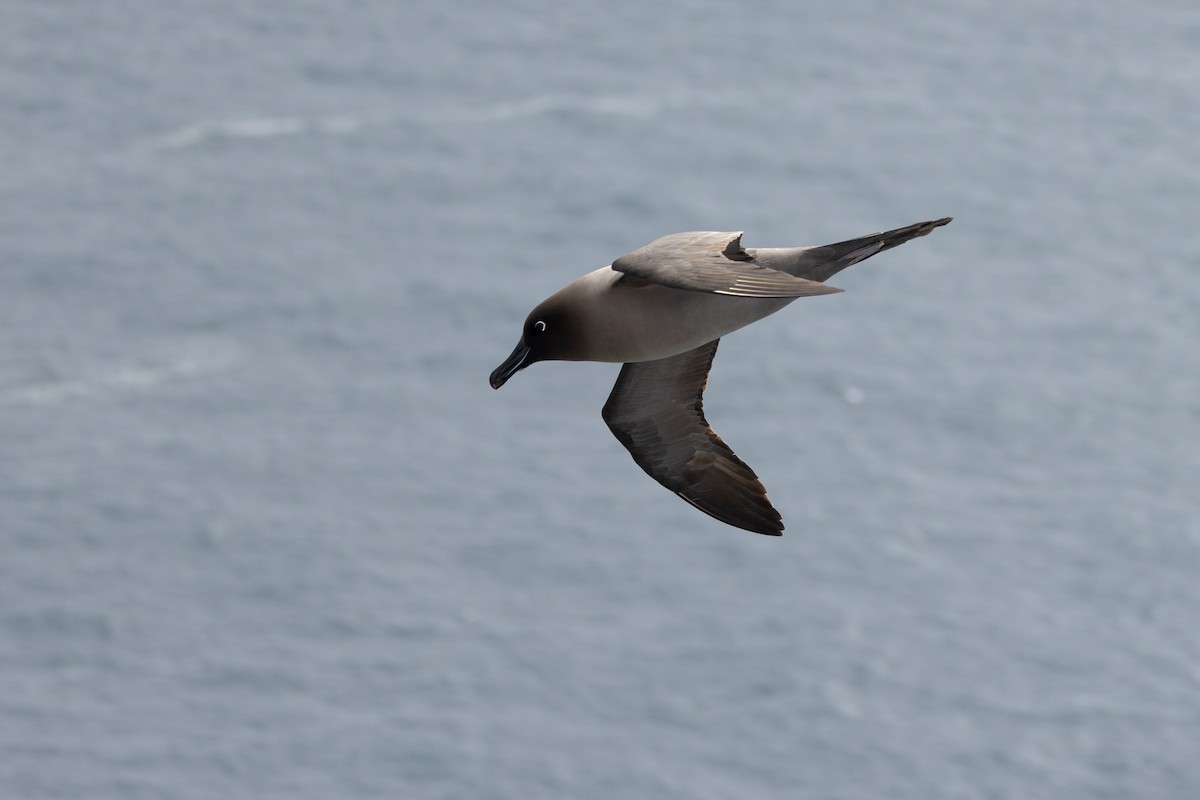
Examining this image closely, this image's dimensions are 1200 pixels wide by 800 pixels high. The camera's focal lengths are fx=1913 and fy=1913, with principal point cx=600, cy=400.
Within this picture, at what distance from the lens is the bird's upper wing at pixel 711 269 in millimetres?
16250

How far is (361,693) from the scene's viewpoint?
96.8 meters

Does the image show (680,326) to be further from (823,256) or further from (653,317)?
(823,256)

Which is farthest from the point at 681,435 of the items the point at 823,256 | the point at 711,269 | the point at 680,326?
the point at 711,269

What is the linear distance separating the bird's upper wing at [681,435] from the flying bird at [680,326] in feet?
0.04

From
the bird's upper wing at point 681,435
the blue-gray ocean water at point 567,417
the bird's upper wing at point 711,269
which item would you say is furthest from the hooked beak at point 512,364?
the blue-gray ocean water at point 567,417

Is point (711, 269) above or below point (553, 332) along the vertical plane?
above

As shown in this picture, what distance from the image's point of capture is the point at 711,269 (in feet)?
55.9

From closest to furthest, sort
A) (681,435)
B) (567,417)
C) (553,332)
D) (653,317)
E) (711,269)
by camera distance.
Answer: (711,269) → (653,317) → (553,332) → (681,435) → (567,417)

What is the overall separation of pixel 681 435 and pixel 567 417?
8570cm

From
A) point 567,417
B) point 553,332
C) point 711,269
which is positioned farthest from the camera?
point 567,417

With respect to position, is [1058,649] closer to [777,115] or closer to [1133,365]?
[1133,365]

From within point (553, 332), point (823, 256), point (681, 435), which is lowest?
point (681, 435)

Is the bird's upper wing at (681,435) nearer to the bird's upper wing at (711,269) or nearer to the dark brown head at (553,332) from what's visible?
the dark brown head at (553,332)

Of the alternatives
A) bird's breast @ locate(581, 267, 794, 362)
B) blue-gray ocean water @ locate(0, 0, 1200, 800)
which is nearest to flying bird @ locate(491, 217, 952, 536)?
bird's breast @ locate(581, 267, 794, 362)
